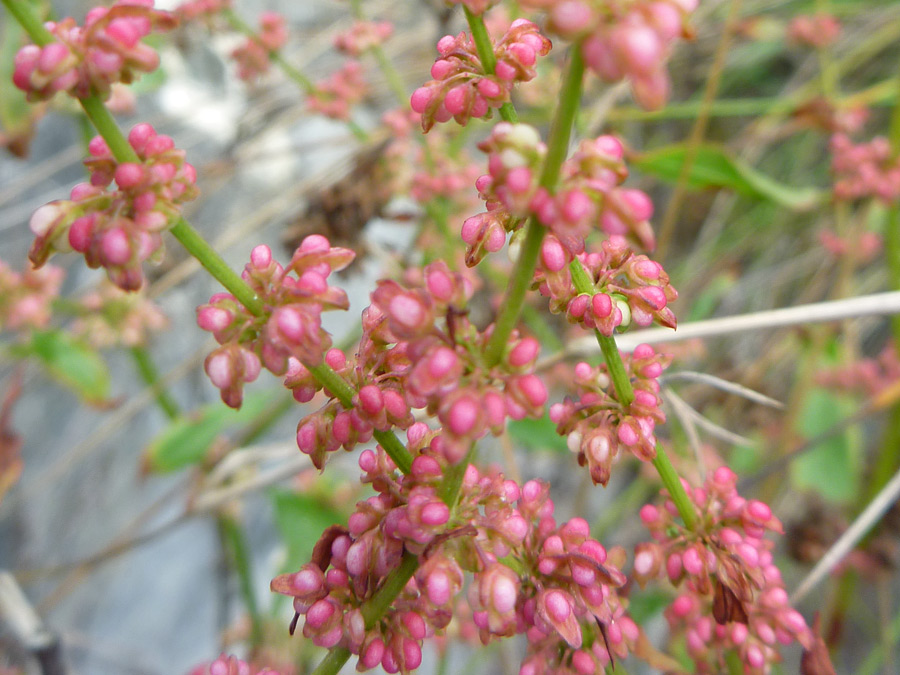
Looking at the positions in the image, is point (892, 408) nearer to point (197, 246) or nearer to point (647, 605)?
point (647, 605)

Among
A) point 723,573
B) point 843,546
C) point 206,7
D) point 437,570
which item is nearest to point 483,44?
point 437,570

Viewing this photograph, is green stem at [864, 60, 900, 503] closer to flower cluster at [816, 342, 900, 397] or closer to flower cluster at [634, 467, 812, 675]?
flower cluster at [816, 342, 900, 397]

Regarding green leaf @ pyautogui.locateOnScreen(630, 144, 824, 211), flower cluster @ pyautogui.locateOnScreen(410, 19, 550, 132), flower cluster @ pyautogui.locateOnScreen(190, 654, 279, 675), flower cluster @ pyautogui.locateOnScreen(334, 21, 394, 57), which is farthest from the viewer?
green leaf @ pyautogui.locateOnScreen(630, 144, 824, 211)

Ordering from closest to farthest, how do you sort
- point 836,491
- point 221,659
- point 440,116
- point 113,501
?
point 440,116, point 221,659, point 836,491, point 113,501

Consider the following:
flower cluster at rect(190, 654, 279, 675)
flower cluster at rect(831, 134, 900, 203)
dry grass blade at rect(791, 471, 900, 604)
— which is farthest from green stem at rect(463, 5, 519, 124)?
flower cluster at rect(831, 134, 900, 203)

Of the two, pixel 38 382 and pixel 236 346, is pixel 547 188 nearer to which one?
pixel 236 346

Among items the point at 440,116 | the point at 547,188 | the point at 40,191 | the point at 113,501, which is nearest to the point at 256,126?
the point at 40,191
